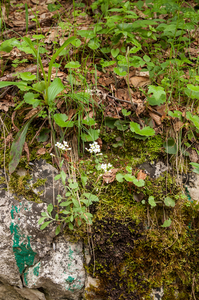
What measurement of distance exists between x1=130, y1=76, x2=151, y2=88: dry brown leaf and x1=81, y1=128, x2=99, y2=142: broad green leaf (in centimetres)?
72

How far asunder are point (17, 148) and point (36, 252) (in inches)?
33.9

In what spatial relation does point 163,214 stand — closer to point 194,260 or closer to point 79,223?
point 194,260

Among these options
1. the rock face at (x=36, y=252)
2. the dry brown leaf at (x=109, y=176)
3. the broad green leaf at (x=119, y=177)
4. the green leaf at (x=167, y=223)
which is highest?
the broad green leaf at (x=119, y=177)

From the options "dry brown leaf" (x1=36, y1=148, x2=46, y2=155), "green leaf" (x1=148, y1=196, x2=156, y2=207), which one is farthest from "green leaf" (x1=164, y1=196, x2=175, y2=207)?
"dry brown leaf" (x1=36, y1=148, x2=46, y2=155)

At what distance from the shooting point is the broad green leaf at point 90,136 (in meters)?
1.77

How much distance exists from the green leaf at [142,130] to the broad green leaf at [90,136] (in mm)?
306

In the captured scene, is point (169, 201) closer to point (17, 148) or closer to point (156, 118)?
point (156, 118)

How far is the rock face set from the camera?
1661 millimetres

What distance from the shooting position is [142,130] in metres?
1.76

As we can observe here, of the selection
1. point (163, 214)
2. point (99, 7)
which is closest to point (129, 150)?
point (163, 214)

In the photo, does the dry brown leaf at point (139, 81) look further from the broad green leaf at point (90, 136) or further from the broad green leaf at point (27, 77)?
the broad green leaf at point (27, 77)

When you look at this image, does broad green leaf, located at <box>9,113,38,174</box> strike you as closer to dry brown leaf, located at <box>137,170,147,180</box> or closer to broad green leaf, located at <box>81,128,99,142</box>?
broad green leaf, located at <box>81,128,99,142</box>

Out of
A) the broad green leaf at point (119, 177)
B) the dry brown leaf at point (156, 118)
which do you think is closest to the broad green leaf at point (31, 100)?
the broad green leaf at point (119, 177)

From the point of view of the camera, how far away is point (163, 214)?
1.70 meters
